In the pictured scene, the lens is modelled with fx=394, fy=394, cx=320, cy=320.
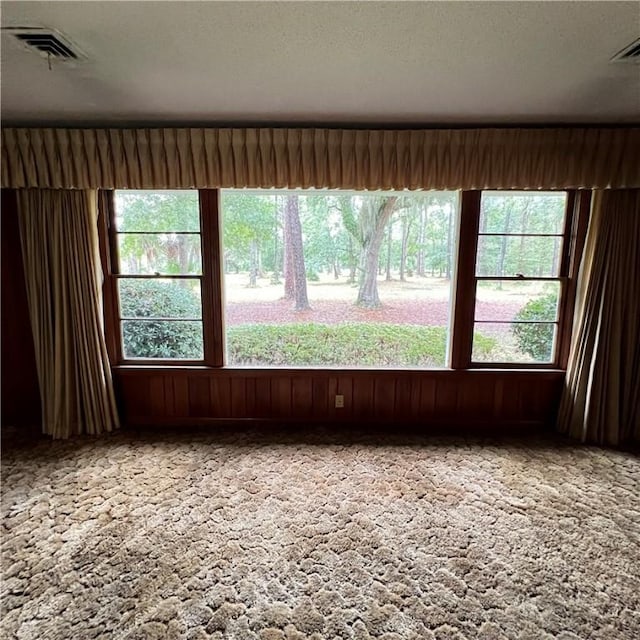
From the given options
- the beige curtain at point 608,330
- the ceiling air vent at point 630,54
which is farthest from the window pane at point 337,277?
the ceiling air vent at point 630,54

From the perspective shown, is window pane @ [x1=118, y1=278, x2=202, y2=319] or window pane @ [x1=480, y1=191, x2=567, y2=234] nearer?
window pane @ [x1=480, y1=191, x2=567, y2=234]

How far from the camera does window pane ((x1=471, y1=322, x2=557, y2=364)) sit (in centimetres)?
310

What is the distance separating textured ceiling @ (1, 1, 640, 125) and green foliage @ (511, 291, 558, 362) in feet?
4.19

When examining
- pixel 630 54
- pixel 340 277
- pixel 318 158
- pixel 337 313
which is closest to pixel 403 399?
pixel 337 313

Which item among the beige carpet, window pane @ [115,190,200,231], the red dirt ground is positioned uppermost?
window pane @ [115,190,200,231]

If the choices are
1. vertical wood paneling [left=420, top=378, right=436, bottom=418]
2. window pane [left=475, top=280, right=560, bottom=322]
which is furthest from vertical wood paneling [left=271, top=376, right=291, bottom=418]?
window pane [left=475, top=280, right=560, bottom=322]

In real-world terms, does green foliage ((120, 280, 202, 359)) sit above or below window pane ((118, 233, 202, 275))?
below

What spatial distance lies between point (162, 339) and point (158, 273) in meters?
0.53

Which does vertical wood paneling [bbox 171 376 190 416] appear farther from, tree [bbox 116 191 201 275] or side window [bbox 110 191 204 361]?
tree [bbox 116 191 201 275]

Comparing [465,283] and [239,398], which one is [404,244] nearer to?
[465,283]

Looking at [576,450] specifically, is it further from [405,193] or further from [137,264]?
[137,264]

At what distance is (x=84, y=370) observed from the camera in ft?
9.63

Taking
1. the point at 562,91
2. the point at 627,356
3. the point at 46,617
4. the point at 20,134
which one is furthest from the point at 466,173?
the point at 46,617

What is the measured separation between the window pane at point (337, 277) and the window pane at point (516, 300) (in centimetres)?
27
